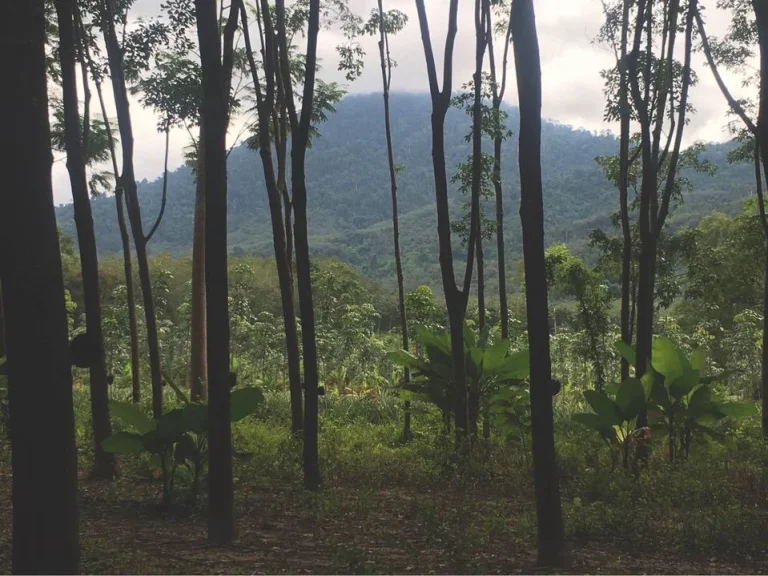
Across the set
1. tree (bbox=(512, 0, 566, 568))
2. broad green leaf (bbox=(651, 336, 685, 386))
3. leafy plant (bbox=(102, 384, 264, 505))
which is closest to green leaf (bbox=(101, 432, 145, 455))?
leafy plant (bbox=(102, 384, 264, 505))

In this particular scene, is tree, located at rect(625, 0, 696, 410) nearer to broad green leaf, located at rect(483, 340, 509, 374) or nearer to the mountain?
broad green leaf, located at rect(483, 340, 509, 374)

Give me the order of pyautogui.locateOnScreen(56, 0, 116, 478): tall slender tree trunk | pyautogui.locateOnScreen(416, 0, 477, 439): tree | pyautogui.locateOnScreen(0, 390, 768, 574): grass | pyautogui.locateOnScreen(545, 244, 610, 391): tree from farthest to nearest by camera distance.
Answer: pyautogui.locateOnScreen(545, 244, 610, 391): tree, pyautogui.locateOnScreen(416, 0, 477, 439): tree, pyautogui.locateOnScreen(56, 0, 116, 478): tall slender tree trunk, pyautogui.locateOnScreen(0, 390, 768, 574): grass

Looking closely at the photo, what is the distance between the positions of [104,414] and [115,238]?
62373 mm

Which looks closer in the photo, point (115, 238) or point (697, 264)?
point (697, 264)

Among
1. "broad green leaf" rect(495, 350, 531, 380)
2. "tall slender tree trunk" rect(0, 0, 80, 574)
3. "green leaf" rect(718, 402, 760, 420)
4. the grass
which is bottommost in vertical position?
the grass

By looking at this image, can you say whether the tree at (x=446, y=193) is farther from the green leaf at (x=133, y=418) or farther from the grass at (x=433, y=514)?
the green leaf at (x=133, y=418)

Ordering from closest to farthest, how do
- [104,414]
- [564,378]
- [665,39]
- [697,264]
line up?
[104,414]
[665,39]
[697,264]
[564,378]

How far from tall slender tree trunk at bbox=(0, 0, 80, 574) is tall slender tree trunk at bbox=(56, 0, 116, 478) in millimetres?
3325

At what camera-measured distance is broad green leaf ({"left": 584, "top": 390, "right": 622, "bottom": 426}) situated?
5566 mm

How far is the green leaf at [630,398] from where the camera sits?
5535 millimetres

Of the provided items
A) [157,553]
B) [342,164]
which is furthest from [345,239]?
[157,553]

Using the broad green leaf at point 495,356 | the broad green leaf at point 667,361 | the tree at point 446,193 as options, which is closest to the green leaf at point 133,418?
the tree at point 446,193

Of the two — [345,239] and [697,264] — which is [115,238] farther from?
[697,264]

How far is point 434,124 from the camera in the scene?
6.71 meters
